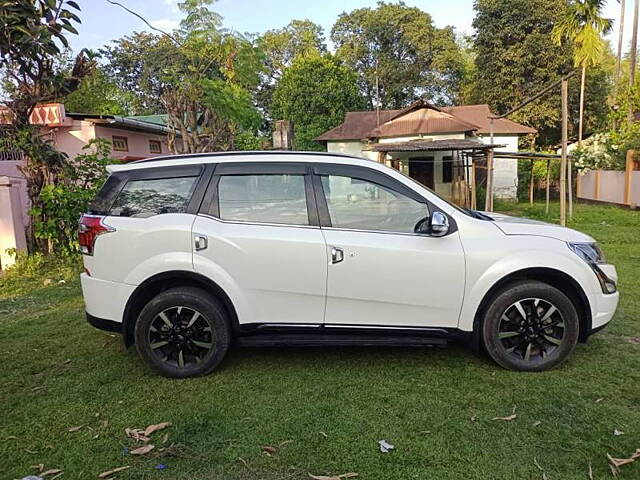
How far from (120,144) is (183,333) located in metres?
15.7

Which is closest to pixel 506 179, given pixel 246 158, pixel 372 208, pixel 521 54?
pixel 521 54

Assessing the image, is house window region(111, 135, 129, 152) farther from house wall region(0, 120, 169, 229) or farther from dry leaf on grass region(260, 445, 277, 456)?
dry leaf on grass region(260, 445, 277, 456)

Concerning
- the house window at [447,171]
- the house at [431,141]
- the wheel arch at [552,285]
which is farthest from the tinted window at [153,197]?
the house window at [447,171]

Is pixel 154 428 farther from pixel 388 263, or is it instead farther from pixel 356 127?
pixel 356 127

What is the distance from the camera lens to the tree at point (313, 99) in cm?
2808

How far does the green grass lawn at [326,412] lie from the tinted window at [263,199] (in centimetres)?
125

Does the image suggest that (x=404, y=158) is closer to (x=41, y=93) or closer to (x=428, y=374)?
(x=41, y=93)

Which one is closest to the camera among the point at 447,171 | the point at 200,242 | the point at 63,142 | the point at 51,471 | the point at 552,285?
the point at 51,471

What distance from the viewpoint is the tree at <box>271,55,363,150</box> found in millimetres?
28078

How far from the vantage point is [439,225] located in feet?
11.7

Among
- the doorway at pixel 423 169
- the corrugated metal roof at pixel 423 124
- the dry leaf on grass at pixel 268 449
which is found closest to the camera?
the dry leaf on grass at pixel 268 449

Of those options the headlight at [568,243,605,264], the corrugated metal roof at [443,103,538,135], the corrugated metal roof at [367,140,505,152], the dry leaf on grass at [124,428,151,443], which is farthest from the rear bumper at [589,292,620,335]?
the corrugated metal roof at [443,103,538,135]

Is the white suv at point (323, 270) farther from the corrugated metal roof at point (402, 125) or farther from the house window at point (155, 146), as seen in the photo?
the house window at point (155, 146)

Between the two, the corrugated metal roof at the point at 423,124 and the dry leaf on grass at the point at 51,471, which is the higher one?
the corrugated metal roof at the point at 423,124
